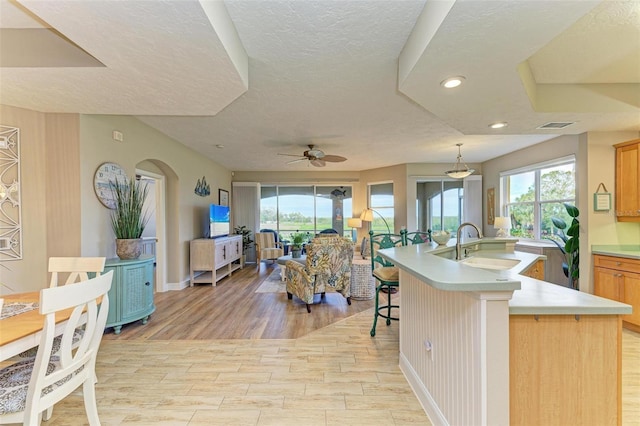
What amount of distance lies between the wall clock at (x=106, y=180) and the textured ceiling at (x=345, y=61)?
653 millimetres

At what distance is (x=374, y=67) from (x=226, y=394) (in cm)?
286

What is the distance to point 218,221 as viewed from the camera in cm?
573

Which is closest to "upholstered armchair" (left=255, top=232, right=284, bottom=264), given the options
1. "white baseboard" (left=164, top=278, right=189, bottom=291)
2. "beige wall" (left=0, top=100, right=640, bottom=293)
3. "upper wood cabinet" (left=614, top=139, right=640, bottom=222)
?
"beige wall" (left=0, top=100, right=640, bottom=293)

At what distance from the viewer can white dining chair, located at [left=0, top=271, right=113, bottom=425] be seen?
1.21 m

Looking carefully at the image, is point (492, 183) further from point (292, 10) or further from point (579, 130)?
point (292, 10)

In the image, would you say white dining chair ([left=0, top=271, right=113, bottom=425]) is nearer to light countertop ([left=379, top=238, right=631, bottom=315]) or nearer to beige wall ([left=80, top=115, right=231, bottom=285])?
light countertop ([left=379, top=238, right=631, bottom=315])

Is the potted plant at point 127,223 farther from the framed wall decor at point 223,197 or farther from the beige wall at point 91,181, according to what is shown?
the framed wall decor at point 223,197

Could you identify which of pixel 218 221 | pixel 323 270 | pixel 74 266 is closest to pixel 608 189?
pixel 323 270

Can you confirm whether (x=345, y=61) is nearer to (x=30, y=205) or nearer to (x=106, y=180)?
(x=106, y=180)

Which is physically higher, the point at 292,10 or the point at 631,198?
the point at 292,10

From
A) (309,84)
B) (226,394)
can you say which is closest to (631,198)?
(309,84)

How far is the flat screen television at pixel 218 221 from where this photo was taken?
5449mm

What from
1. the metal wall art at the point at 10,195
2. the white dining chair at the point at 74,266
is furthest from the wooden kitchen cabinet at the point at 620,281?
the metal wall art at the point at 10,195

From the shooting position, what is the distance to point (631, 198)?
325 centimetres
